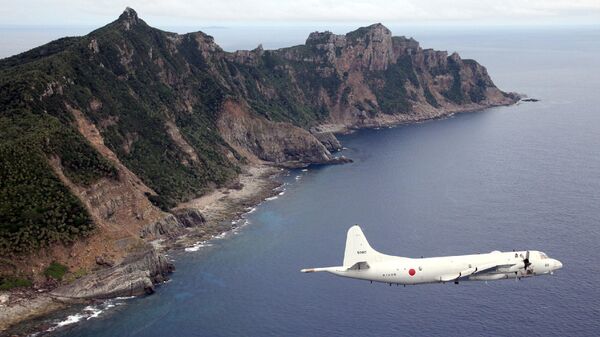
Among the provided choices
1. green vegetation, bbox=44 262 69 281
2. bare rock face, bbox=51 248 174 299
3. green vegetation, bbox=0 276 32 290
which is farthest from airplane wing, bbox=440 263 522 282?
green vegetation, bbox=0 276 32 290

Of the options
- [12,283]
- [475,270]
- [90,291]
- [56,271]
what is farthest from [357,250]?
[12,283]

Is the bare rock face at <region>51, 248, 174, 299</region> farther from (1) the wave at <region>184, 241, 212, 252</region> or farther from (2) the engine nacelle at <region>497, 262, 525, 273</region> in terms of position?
(2) the engine nacelle at <region>497, 262, 525, 273</region>

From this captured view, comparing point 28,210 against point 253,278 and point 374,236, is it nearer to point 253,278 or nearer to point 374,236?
point 253,278

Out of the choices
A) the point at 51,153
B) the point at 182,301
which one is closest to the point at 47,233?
the point at 51,153

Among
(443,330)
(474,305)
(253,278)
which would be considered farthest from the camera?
(253,278)

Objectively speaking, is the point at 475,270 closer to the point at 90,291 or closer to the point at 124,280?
the point at 124,280

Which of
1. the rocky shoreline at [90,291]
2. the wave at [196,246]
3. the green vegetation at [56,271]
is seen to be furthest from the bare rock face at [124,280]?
the wave at [196,246]
